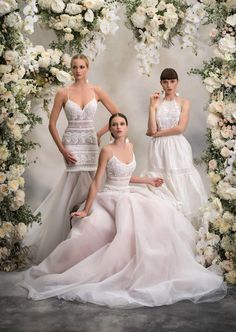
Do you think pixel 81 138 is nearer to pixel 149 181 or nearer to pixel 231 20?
pixel 149 181

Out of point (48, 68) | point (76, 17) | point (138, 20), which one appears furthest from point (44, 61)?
point (138, 20)

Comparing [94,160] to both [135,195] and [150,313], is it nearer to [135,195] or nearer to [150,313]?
[135,195]

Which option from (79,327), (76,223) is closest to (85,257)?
(76,223)

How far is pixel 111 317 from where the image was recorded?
468cm

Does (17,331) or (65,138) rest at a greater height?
(65,138)

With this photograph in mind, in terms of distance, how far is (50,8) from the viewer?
6281 mm

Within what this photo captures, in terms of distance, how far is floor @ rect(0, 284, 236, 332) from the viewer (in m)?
4.48

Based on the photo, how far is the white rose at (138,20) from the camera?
20.6 ft

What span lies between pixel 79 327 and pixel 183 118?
2759 mm

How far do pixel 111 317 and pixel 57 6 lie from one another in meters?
3.10

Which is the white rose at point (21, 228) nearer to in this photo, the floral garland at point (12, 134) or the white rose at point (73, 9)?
the floral garland at point (12, 134)

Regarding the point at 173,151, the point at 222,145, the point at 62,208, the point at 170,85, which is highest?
the point at 170,85

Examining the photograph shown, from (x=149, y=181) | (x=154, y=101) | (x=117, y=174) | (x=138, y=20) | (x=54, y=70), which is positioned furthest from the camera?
(x=154, y=101)

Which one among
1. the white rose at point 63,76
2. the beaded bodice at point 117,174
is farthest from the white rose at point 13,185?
the white rose at point 63,76
